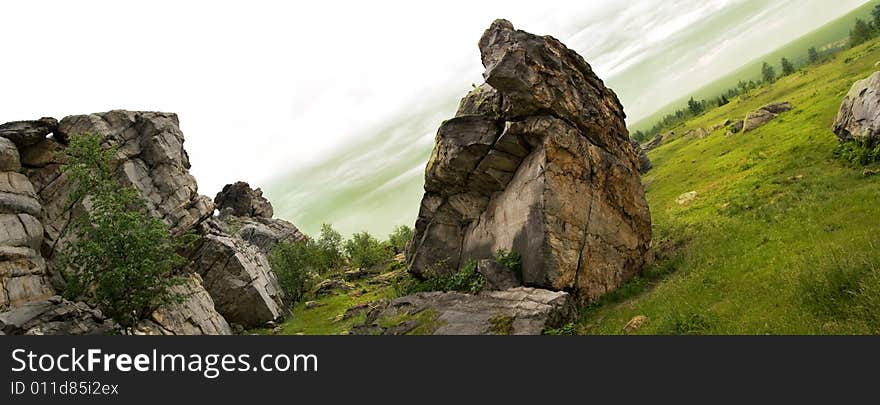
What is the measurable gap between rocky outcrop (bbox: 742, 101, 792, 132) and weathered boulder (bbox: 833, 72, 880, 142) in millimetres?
47086

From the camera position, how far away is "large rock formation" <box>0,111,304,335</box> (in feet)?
97.0

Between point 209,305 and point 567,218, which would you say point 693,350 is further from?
point 209,305

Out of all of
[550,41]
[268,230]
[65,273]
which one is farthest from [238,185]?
[550,41]

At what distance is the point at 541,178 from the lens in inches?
1227

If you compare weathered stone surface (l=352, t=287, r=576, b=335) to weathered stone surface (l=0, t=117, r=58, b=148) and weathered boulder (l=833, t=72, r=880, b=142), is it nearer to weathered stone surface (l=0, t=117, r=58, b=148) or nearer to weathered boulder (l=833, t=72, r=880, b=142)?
weathered stone surface (l=0, t=117, r=58, b=148)

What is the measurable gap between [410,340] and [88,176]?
34.3 m

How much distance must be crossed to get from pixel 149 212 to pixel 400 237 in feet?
311

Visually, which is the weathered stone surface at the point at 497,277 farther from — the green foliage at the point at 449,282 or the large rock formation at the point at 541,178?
the large rock formation at the point at 541,178

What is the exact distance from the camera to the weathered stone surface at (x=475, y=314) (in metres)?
22.1

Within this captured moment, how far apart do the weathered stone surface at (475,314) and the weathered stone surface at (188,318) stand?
695 inches

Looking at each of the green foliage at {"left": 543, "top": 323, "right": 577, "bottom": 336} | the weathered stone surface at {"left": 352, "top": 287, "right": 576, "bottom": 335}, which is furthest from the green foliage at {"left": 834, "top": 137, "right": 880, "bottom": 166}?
the green foliage at {"left": 543, "top": 323, "right": 577, "bottom": 336}

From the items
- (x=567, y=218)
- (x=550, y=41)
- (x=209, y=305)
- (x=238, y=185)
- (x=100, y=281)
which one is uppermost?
(x=238, y=185)

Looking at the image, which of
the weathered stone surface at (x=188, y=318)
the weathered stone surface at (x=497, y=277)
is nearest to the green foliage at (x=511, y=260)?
the weathered stone surface at (x=497, y=277)

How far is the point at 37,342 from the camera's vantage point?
14.9m
